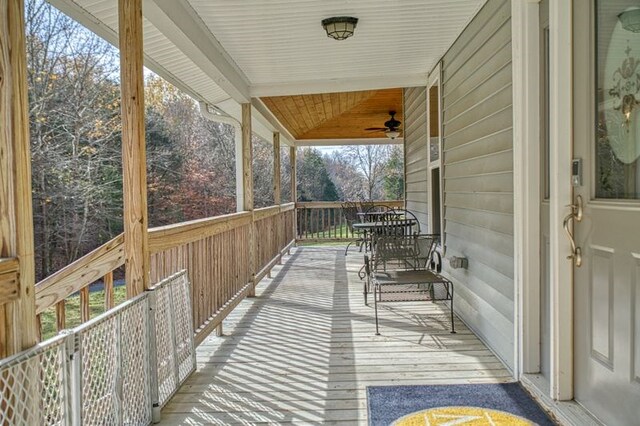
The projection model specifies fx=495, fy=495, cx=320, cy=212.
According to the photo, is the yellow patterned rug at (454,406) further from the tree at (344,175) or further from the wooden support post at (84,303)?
the tree at (344,175)

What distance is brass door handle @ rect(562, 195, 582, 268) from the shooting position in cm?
229

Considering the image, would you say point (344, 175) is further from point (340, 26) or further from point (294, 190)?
point (340, 26)

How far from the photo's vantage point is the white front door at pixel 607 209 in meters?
1.90

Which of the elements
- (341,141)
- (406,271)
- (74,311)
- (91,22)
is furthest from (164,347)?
(341,141)

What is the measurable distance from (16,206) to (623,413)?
2333 millimetres

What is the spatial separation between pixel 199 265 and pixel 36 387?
2008mm

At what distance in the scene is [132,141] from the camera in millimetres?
2428

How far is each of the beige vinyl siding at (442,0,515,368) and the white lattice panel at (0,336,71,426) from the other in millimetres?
2450

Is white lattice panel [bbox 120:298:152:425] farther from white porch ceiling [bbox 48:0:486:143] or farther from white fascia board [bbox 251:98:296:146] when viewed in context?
white fascia board [bbox 251:98:296:146]

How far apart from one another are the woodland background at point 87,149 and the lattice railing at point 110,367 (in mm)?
6010

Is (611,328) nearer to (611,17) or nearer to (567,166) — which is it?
(567,166)

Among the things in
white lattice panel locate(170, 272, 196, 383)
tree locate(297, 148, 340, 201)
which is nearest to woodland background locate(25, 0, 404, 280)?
tree locate(297, 148, 340, 201)

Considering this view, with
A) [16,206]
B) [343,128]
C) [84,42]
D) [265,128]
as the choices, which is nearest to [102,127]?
[84,42]

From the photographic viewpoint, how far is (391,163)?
66.3 feet
